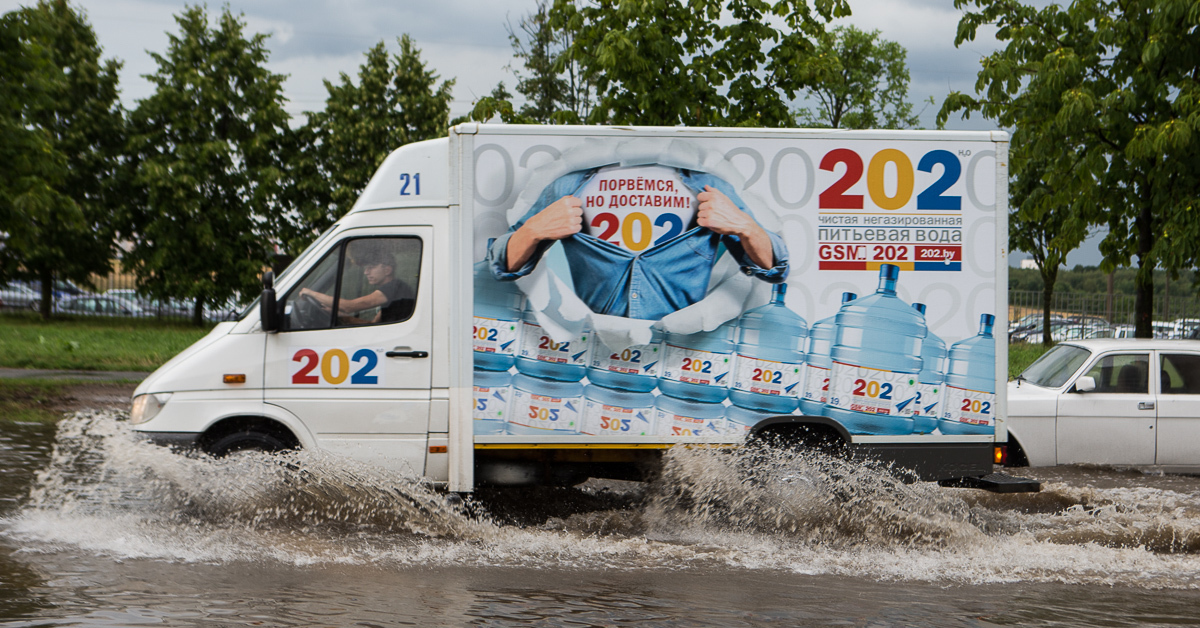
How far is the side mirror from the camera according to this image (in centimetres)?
659

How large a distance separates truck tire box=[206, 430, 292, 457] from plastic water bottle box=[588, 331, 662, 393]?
2.27m

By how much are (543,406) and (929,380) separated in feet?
9.04

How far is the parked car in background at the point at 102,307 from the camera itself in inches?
1478

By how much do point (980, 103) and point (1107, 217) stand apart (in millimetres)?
2249

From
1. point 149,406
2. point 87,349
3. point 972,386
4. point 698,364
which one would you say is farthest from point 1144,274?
point 87,349

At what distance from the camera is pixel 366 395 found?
6.73 metres

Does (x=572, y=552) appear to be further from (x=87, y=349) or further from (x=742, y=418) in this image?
(x=87, y=349)

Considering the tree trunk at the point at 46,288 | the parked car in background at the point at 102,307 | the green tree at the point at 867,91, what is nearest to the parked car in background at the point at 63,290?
the parked car in background at the point at 102,307

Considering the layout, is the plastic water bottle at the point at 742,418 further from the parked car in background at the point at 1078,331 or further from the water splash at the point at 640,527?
the parked car in background at the point at 1078,331

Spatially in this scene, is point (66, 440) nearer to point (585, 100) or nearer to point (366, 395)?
point (366, 395)

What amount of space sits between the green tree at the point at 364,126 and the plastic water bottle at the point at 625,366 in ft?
90.1

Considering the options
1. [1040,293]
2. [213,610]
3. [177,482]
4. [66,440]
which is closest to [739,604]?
[213,610]

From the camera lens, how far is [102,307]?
37.8 metres

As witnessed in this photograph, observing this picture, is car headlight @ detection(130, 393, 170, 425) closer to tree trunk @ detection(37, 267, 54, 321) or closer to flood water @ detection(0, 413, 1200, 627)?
flood water @ detection(0, 413, 1200, 627)
